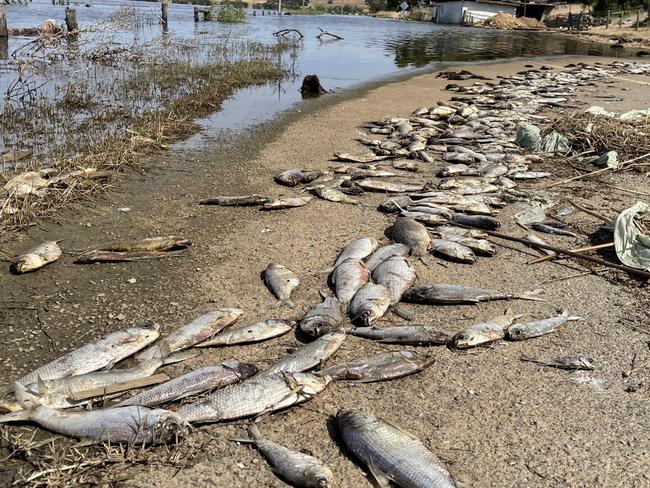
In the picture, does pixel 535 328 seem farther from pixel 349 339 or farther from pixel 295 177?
pixel 295 177

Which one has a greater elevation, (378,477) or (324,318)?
(324,318)

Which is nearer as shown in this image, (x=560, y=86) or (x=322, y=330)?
(x=322, y=330)

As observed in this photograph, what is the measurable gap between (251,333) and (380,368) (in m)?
1.08

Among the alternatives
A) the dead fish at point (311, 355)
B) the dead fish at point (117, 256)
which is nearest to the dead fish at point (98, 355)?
the dead fish at point (311, 355)

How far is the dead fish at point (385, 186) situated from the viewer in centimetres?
801

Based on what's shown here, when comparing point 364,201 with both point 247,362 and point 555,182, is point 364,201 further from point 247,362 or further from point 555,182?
point 247,362

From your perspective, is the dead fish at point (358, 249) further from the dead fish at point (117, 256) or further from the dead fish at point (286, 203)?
the dead fish at point (117, 256)

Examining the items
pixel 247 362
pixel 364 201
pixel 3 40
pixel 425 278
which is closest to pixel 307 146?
pixel 364 201

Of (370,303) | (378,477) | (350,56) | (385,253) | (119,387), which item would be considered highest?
(350,56)

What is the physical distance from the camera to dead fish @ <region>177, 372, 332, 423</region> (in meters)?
3.45

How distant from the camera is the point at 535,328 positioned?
182 inches

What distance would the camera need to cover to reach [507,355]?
Answer: 4.34 m

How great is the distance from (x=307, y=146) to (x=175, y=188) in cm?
346

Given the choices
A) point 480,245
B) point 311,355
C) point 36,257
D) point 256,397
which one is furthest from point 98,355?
point 480,245
